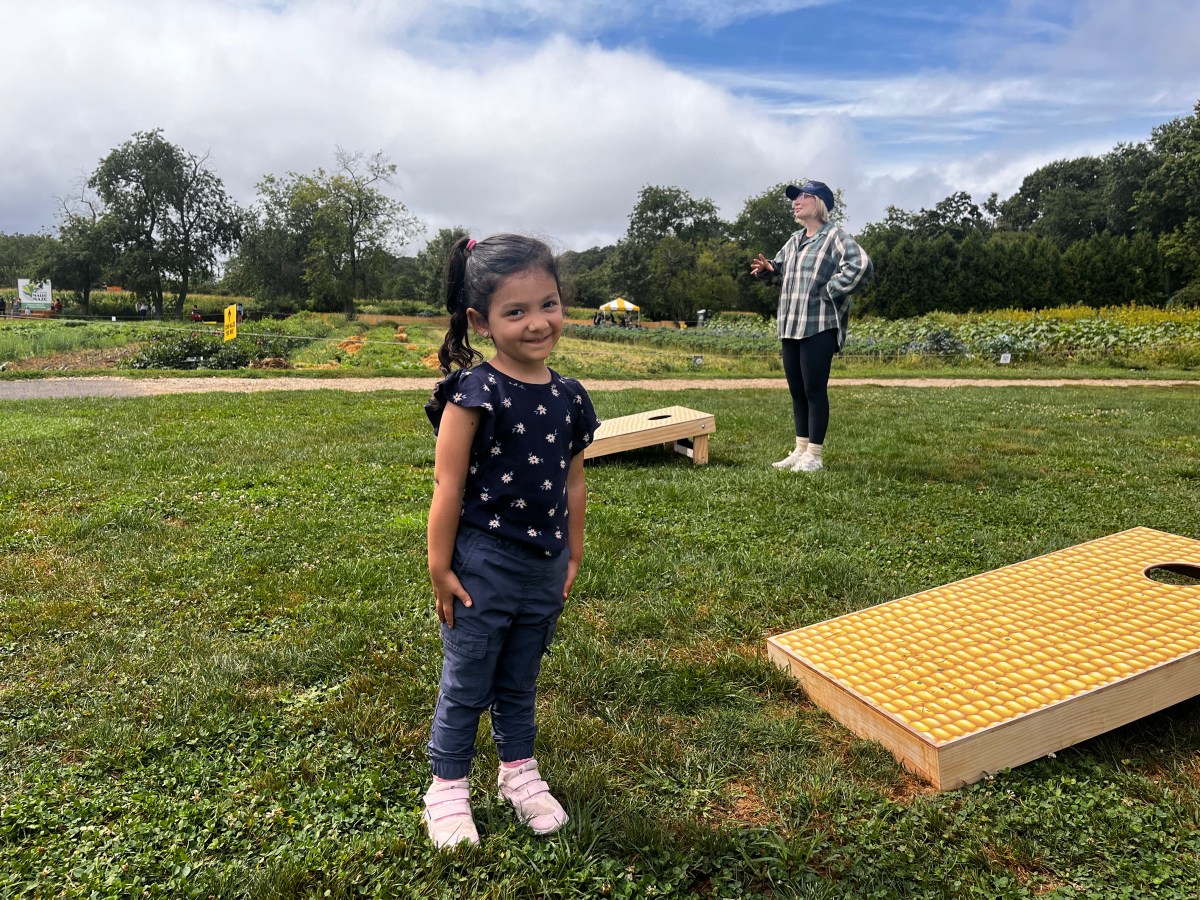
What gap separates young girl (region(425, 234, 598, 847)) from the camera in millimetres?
1772

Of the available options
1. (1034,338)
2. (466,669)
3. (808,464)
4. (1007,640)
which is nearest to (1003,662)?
(1007,640)

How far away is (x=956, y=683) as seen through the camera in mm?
2338

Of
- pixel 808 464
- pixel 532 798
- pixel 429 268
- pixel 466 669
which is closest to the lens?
pixel 466 669

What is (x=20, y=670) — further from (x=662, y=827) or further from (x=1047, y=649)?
(x=1047, y=649)

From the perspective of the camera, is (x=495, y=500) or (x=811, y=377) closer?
(x=495, y=500)

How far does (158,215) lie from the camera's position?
165 feet

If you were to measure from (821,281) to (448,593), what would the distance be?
4.61m

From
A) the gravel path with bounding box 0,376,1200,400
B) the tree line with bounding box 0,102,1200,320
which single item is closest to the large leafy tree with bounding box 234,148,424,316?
the tree line with bounding box 0,102,1200,320

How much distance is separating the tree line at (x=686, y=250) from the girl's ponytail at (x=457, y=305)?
35.0 m

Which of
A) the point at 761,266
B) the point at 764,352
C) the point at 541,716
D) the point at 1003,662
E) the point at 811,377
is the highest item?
the point at 761,266

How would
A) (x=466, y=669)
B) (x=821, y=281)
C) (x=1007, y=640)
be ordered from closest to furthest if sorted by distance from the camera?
(x=466, y=669) → (x=1007, y=640) → (x=821, y=281)

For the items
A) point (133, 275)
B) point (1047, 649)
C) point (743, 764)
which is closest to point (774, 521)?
point (1047, 649)

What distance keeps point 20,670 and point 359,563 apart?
1372 millimetres

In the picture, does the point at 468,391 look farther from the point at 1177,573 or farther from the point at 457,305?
the point at 1177,573
